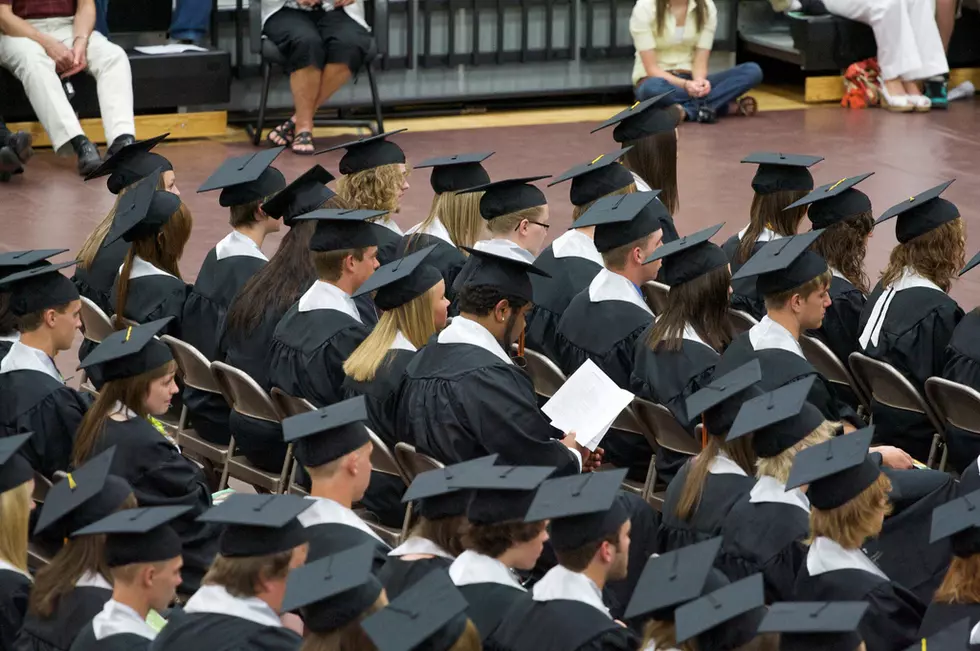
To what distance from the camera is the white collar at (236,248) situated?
6332mm

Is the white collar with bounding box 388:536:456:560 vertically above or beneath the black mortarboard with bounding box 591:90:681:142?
beneath

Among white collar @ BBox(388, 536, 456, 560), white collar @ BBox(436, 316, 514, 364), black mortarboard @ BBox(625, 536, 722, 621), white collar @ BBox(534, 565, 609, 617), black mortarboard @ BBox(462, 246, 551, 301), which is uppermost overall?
black mortarboard @ BBox(462, 246, 551, 301)

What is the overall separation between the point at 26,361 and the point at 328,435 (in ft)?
4.78

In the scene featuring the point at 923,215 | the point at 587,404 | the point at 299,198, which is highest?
the point at 923,215

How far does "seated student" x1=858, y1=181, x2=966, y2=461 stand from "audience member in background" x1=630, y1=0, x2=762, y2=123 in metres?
6.15

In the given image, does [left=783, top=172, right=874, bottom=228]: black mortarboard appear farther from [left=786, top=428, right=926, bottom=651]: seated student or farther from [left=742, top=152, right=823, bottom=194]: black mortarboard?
[left=786, top=428, right=926, bottom=651]: seated student

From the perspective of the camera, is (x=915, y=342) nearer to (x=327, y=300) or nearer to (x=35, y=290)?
(x=327, y=300)

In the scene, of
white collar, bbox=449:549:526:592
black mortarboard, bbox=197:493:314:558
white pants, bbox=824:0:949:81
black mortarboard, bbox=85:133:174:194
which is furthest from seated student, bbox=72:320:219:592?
white pants, bbox=824:0:949:81

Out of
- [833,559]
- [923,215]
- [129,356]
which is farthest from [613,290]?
[833,559]

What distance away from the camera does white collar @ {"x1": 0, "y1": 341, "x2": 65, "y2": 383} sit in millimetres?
5133

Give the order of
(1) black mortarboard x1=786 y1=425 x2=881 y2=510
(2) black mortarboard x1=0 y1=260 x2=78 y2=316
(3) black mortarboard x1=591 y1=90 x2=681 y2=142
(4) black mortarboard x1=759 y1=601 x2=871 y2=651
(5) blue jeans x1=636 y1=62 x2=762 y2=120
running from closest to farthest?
1. (4) black mortarboard x1=759 y1=601 x2=871 y2=651
2. (1) black mortarboard x1=786 y1=425 x2=881 y2=510
3. (2) black mortarboard x1=0 y1=260 x2=78 y2=316
4. (3) black mortarboard x1=591 y1=90 x2=681 y2=142
5. (5) blue jeans x1=636 y1=62 x2=762 y2=120

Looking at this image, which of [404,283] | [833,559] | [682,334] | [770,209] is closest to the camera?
[833,559]

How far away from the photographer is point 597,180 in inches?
263

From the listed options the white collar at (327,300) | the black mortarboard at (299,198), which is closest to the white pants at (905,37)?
the black mortarboard at (299,198)
